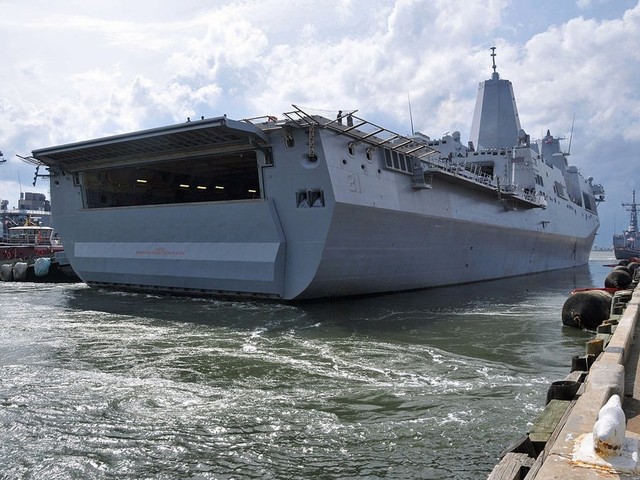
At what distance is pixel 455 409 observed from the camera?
237 inches

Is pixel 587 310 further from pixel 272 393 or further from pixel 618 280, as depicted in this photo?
pixel 618 280

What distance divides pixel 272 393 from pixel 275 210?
917 cm

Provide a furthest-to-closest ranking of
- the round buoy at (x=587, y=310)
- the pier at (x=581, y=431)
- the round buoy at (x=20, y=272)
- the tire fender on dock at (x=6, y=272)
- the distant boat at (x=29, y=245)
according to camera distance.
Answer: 1. the distant boat at (x=29, y=245)
2. the tire fender on dock at (x=6, y=272)
3. the round buoy at (x=20, y=272)
4. the round buoy at (x=587, y=310)
5. the pier at (x=581, y=431)

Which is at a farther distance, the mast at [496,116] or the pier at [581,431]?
the mast at [496,116]

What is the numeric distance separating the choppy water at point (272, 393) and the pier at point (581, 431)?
0.86 metres

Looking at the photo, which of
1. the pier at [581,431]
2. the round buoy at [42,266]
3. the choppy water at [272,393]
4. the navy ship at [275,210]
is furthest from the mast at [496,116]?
the pier at [581,431]

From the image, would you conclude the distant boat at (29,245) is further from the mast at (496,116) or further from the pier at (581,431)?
the pier at (581,431)

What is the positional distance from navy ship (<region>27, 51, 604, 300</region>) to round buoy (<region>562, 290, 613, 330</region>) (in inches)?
232

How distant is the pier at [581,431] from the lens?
2588 millimetres

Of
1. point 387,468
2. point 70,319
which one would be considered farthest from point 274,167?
point 387,468

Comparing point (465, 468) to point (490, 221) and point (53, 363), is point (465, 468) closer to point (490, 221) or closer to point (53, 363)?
point (53, 363)

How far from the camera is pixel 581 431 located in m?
3.06

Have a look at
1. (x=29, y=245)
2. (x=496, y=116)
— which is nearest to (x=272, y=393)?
(x=496, y=116)

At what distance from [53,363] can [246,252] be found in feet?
26.8
